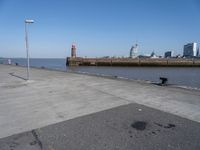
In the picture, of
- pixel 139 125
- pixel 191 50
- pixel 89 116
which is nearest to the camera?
pixel 139 125

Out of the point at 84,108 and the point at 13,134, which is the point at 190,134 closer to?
the point at 84,108

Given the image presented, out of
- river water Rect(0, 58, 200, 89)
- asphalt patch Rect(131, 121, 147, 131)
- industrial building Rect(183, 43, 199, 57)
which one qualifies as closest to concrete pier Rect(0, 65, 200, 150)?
asphalt patch Rect(131, 121, 147, 131)

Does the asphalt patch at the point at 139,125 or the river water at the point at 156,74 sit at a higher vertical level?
the asphalt patch at the point at 139,125

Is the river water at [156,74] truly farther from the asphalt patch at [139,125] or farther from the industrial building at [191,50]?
the industrial building at [191,50]

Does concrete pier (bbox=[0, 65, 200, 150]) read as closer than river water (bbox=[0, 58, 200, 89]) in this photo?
Yes

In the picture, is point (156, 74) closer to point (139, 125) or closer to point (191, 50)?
point (139, 125)

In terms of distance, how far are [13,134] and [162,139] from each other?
3.29 metres

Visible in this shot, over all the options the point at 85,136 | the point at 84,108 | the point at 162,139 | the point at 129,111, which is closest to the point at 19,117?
the point at 84,108

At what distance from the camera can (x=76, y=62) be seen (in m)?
69.9

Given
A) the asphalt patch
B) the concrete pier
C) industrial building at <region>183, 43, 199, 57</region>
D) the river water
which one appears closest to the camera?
the concrete pier

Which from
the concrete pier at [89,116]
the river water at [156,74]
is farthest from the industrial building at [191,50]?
the concrete pier at [89,116]

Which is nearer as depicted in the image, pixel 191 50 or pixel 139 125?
pixel 139 125

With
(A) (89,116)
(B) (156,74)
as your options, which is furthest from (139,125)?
(B) (156,74)

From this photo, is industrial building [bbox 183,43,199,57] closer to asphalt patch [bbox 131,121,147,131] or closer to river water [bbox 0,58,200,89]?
river water [bbox 0,58,200,89]
